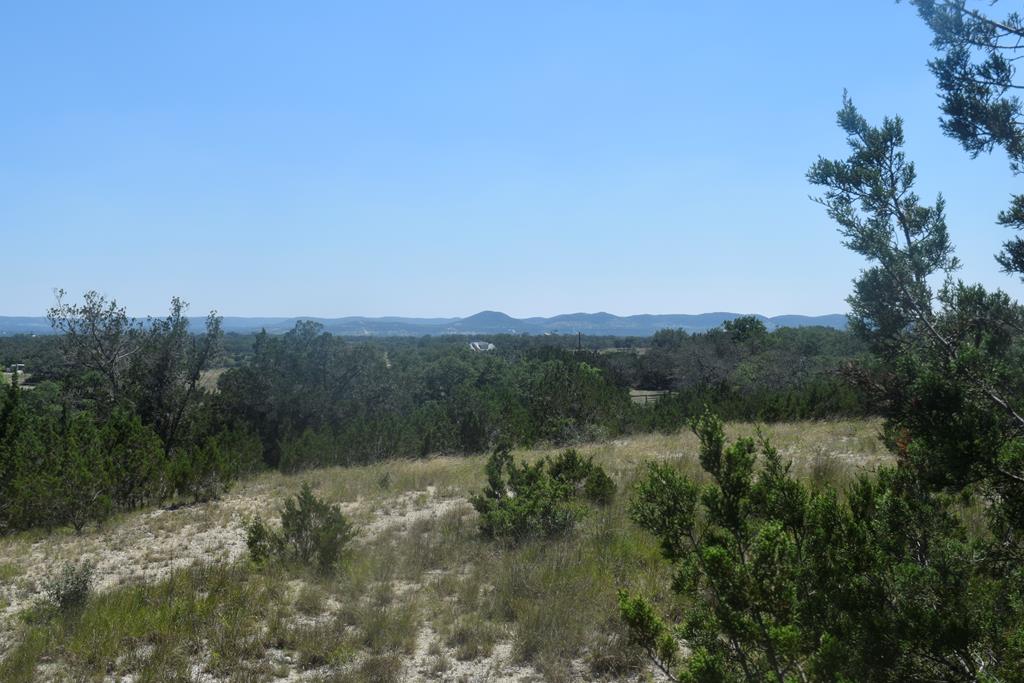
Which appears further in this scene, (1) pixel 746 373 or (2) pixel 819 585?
(1) pixel 746 373

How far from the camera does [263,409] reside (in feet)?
91.5

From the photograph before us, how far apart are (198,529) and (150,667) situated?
5.85 meters

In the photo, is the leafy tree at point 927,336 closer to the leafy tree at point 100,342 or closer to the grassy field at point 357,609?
the grassy field at point 357,609

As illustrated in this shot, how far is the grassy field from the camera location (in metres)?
4.52

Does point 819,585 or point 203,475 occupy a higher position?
point 819,585

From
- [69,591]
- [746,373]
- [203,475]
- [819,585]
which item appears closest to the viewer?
[819,585]

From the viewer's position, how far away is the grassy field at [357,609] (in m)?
4.52

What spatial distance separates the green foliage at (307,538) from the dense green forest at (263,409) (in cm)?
392

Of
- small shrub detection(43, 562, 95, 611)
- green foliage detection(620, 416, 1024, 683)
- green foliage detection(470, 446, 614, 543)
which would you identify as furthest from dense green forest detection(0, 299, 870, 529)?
small shrub detection(43, 562, 95, 611)

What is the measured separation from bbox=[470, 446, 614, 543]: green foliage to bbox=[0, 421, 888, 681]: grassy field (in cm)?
24

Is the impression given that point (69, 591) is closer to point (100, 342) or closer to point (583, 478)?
point (583, 478)

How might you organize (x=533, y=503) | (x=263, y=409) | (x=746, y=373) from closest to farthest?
(x=533, y=503)
(x=263, y=409)
(x=746, y=373)

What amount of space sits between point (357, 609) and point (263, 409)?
2428 centimetres

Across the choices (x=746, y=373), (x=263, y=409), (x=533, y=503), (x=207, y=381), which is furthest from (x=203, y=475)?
(x=746, y=373)
